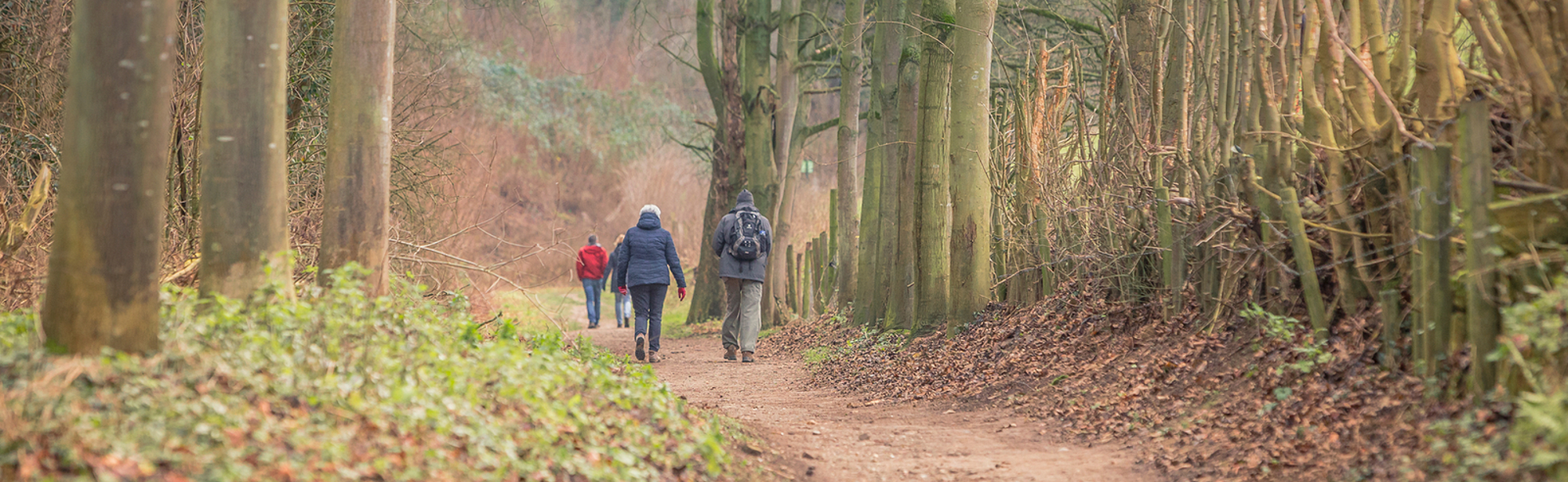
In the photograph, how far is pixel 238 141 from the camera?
4.95 m

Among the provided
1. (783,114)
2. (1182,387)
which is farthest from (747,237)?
(783,114)

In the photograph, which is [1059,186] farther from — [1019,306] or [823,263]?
[823,263]

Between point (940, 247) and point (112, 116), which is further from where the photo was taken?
point (940, 247)

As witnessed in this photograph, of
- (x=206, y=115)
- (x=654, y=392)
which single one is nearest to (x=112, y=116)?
(x=206, y=115)

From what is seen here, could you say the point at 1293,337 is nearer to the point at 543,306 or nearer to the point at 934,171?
the point at 934,171

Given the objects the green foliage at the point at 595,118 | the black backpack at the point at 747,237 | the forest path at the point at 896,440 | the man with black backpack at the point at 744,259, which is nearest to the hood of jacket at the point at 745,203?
the man with black backpack at the point at 744,259

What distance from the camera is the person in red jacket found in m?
19.1

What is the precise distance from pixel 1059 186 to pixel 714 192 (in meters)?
9.90

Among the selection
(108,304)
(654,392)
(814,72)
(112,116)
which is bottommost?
(654,392)

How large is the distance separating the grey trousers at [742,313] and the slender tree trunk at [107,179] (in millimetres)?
7759

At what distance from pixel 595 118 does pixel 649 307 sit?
32.0 m

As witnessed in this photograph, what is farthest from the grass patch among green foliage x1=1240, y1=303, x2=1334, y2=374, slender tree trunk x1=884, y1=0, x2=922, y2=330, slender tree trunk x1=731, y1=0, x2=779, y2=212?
green foliage x1=1240, y1=303, x2=1334, y2=374

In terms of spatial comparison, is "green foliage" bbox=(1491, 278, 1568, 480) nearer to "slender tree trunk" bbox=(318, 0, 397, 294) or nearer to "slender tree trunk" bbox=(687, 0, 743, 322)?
"slender tree trunk" bbox=(318, 0, 397, 294)

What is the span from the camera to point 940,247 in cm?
1048
